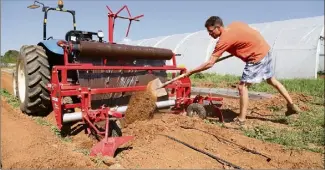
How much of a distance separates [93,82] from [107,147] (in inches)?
58.2

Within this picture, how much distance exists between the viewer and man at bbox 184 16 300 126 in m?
4.62

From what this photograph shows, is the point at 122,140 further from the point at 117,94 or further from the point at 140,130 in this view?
the point at 117,94

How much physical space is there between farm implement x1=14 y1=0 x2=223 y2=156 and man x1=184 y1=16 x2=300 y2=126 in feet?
2.09

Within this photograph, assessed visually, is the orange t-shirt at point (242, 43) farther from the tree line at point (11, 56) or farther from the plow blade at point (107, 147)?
the tree line at point (11, 56)

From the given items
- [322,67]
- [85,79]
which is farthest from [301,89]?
[85,79]

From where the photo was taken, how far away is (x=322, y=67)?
49.1ft

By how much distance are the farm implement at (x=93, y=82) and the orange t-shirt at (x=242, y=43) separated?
99cm

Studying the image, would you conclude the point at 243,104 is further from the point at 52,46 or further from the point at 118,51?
the point at 52,46

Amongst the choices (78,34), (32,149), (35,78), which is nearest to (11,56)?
(78,34)

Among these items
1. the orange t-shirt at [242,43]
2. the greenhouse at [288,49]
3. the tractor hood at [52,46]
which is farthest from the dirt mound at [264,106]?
the greenhouse at [288,49]

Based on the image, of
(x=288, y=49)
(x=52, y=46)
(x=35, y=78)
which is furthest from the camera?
(x=288, y=49)

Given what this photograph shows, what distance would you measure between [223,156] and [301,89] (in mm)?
7527

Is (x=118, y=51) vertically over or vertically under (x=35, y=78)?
over

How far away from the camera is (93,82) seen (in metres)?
4.66
